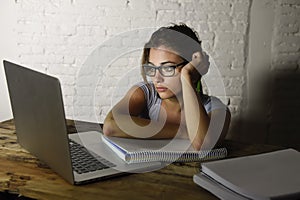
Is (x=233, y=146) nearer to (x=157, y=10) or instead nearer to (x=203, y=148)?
(x=203, y=148)

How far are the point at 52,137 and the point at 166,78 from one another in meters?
0.54


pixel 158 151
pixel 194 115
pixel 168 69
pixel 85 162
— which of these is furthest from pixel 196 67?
pixel 85 162

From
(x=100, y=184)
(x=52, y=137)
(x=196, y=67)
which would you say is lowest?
(x=100, y=184)

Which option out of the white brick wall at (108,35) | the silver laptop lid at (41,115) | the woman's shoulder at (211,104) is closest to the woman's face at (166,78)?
the woman's shoulder at (211,104)

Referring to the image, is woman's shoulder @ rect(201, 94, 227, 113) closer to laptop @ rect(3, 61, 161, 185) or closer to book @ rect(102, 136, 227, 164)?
book @ rect(102, 136, 227, 164)

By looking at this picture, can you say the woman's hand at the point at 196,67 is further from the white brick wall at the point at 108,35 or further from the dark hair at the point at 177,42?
the white brick wall at the point at 108,35

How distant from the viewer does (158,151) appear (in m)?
1.37

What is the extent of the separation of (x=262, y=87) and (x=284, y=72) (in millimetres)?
134

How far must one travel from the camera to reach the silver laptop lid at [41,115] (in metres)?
1.17

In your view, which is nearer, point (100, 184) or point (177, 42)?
point (100, 184)

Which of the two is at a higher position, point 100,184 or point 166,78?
point 166,78

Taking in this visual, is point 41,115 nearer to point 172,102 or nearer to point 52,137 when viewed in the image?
point 52,137

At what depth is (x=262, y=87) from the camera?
2.29m

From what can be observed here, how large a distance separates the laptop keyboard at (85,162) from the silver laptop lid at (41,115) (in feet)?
0.23
